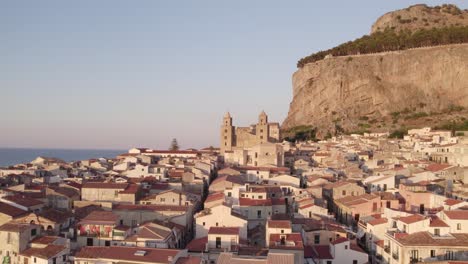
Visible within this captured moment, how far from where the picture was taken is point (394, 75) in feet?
349

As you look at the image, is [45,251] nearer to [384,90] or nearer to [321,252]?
[321,252]

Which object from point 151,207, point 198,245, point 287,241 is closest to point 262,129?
point 151,207

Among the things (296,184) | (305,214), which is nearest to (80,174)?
(296,184)

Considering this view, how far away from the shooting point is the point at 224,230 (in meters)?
30.4

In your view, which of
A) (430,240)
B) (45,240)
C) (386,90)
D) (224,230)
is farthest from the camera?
(386,90)

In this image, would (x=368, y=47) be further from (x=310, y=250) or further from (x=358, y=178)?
(x=310, y=250)

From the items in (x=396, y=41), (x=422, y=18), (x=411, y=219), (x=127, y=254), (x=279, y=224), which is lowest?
(x=127, y=254)

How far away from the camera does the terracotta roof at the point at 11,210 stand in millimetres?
32000

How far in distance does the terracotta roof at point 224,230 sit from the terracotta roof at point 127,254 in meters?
5.17

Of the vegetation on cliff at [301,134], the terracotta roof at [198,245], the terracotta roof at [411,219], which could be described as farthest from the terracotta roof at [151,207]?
the vegetation on cliff at [301,134]

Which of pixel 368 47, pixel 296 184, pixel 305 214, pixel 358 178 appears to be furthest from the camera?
pixel 368 47

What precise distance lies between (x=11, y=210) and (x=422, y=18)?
12309 cm

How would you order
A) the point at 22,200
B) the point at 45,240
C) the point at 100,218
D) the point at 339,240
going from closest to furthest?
the point at 45,240 < the point at 339,240 < the point at 100,218 < the point at 22,200

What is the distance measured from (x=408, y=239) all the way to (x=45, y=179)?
3504 cm
